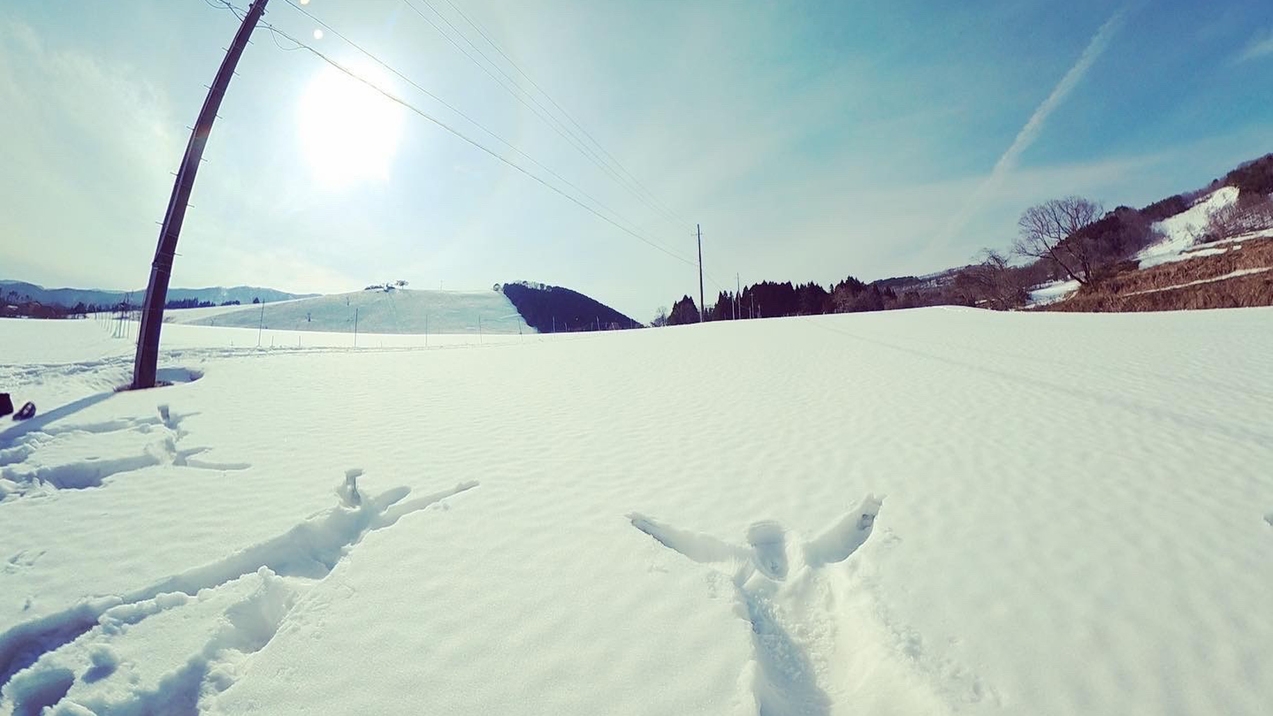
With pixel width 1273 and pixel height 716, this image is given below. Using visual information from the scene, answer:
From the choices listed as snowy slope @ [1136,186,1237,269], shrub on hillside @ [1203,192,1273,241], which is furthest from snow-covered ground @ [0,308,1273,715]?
snowy slope @ [1136,186,1237,269]

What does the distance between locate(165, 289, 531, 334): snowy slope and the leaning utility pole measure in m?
61.0

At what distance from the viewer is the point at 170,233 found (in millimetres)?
10227

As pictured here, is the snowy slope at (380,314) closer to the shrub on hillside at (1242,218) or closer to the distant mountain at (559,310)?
the distant mountain at (559,310)

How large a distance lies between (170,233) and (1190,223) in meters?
102

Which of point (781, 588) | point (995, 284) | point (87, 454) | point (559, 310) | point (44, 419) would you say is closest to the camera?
point (781, 588)

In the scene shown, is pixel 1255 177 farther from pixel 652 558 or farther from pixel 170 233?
pixel 170 233

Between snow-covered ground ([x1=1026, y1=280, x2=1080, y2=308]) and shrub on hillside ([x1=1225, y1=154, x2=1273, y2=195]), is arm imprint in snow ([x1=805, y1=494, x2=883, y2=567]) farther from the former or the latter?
shrub on hillside ([x1=1225, y1=154, x2=1273, y2=195])

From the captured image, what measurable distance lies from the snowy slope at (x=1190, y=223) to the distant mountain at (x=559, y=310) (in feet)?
255

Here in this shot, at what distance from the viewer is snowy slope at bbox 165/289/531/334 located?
71.7 meters

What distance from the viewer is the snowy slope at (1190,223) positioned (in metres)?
55.4

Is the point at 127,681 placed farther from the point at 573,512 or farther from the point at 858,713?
the point at 858,713

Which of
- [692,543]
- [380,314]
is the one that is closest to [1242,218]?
[692,543]

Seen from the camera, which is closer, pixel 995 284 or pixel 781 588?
pixel 781 588

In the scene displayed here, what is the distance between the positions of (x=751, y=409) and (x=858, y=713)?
6533 mm
